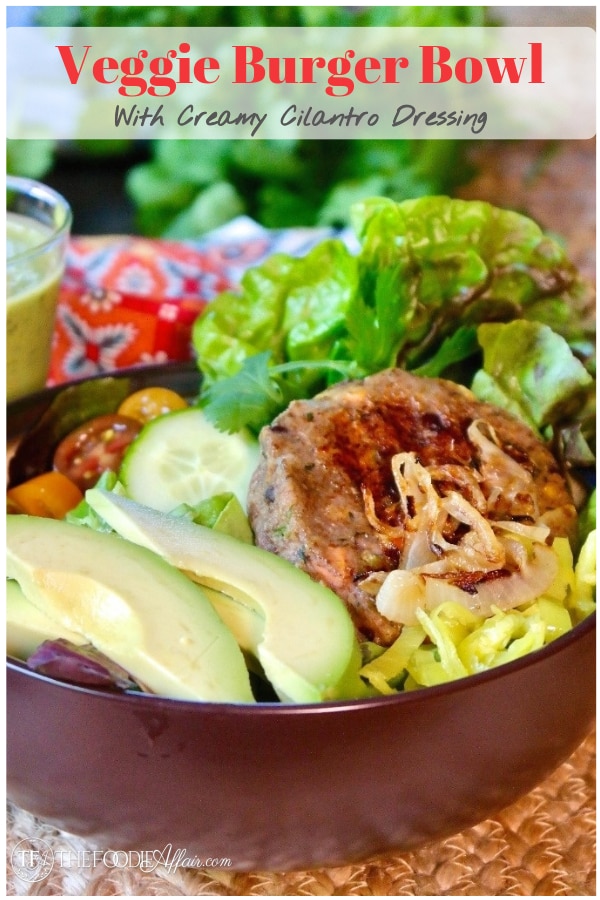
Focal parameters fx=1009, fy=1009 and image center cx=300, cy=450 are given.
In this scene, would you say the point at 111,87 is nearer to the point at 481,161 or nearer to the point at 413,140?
the point at 413,140

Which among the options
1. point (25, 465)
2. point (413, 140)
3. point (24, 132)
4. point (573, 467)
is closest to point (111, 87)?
point (24, 132)

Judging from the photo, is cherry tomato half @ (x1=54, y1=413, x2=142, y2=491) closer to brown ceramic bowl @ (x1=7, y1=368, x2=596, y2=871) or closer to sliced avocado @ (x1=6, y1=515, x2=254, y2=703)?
sliced avocado @ (x1=6, y1=515, x2=254, y2=703)

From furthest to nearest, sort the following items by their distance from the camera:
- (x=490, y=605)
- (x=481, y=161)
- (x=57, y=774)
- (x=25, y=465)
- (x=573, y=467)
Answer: (x=481, y=161) → (x=25, y=465) → (x=573, y=467) → (x=490, y=605) → (x=57, y=774)

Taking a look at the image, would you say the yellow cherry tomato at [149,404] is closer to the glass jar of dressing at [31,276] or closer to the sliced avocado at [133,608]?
the glass jar of dressing at [31,276]

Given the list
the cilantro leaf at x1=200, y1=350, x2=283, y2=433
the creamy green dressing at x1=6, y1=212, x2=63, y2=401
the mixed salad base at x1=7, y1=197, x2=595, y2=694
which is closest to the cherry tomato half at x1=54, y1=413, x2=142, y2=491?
the mixed salad base at x1=7, y1=197, x2=595, y2=694

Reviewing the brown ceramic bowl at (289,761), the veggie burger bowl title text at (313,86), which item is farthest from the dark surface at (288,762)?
the veggie burger bowl title text at (313,86)

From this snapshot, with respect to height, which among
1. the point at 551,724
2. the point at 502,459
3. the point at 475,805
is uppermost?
the point at 502,459
